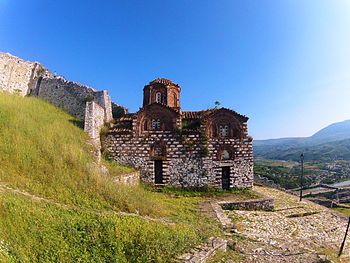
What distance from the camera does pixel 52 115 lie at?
632 inches

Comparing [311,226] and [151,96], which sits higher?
[151,96]

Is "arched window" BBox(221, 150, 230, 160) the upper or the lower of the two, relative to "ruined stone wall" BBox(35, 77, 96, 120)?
lower

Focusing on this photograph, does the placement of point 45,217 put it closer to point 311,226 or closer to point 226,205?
point 226,205

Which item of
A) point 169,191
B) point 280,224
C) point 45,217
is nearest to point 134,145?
point 169,191

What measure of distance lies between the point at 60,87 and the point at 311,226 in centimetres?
1743

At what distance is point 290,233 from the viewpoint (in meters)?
12.8

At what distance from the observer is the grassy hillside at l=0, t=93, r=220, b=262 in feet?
22.5

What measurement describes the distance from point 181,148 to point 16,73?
11609 mm

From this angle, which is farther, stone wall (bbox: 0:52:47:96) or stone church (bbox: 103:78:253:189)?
stone church (bbox: 103:78:253:189)

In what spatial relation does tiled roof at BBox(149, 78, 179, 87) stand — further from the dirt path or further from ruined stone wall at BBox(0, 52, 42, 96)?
the dirt path

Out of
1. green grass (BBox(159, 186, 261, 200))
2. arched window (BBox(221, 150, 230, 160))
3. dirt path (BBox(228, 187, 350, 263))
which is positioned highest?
arched window (BBox(221, 150, 230, 160))

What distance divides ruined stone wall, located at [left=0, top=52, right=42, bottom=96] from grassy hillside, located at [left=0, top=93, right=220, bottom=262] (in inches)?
175

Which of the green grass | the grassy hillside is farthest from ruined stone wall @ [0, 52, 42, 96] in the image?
the green grass

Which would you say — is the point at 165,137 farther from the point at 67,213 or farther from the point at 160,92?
the point at 67,213
